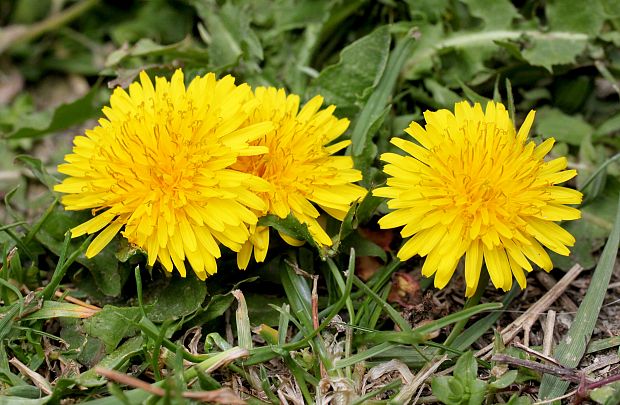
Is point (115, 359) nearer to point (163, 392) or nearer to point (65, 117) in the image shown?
point (163, 392)

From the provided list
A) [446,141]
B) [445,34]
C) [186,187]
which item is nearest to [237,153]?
[186,187]

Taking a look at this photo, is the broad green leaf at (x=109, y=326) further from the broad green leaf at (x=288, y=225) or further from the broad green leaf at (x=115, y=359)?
the broad green leaf at (x=288, y=225)

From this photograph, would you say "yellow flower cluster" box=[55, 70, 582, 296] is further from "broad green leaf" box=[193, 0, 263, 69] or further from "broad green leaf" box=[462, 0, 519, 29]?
"broad green leaf" box=[462, 0, 519, 29]

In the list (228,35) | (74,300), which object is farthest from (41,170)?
(228,35)

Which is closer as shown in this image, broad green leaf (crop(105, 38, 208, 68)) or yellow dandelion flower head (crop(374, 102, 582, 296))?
yellow dandelion flower head (crop(374, 102, 582, 296))

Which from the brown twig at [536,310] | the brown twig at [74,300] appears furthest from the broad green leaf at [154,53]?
the brown twig at [536,310]

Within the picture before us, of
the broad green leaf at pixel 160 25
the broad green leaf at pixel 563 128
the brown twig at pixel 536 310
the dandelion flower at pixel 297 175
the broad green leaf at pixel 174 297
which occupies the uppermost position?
the broad green leaf at pixel 160 25

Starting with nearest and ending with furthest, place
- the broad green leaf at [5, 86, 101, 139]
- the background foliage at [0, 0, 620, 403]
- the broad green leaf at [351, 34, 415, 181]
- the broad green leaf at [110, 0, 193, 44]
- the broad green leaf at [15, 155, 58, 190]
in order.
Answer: the background foliage at [0, 0, 620, 403], the broad green leaf at [351, 34, 415, 181], the broad green leaf at [15, 155, 58, 190], the broad green leaf at [5, 86, 101, 139], the broad green leaf at [110, 0, 193, 44]

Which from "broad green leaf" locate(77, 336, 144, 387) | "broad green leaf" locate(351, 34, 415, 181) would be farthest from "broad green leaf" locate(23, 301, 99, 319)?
"broad green leaf" locate(351, 34, 415, 181)
